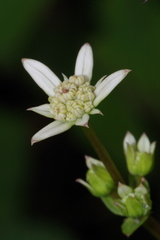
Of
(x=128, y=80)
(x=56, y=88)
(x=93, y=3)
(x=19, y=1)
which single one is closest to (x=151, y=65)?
(x=128, y=80)

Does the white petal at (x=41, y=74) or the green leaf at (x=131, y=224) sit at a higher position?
the white petal at (x=41, y=74)

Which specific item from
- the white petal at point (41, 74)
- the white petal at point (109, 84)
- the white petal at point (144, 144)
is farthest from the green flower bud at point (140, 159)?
the white petal at point (41, 74)

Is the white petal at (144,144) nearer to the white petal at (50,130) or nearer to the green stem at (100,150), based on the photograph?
the green stem at (100,150)

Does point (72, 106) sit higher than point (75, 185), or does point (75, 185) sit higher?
point (72, 106)

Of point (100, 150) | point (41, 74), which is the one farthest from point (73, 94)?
point (100, 150)

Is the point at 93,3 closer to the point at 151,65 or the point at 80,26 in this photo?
the point at 80,26

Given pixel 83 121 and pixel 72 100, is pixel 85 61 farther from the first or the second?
pixel 83 121

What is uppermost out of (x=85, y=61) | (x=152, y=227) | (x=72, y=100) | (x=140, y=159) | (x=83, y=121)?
(x=85, y=61)

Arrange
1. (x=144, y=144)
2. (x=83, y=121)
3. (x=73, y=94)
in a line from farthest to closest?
1. (x=144, y=144)
2. (x=73, y=94)
3. (x=83, y=121)
